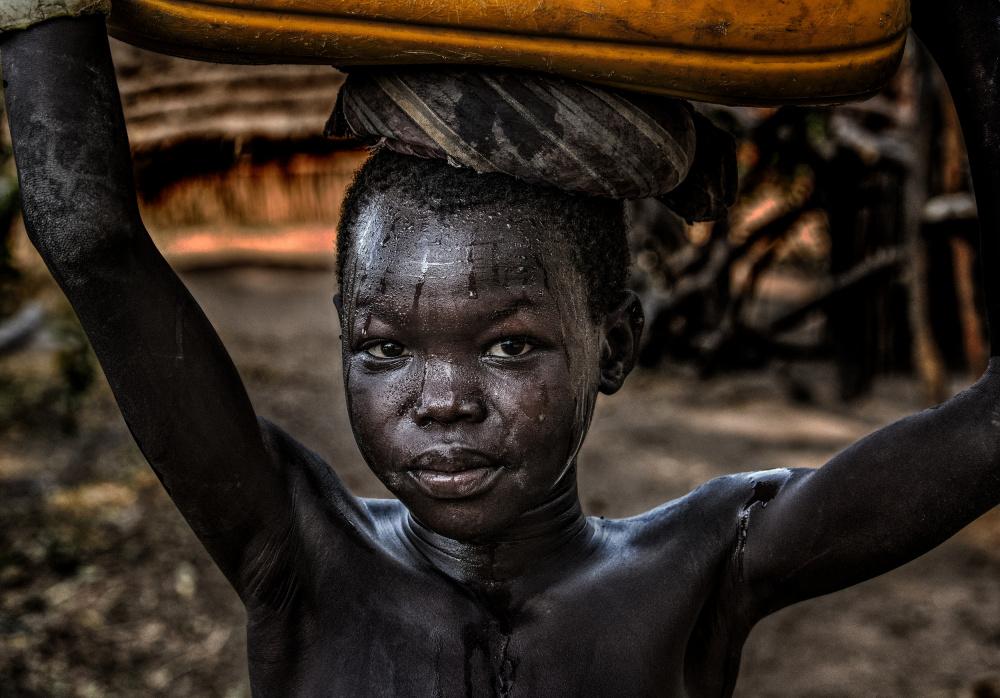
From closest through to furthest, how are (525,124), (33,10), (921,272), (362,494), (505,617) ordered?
(33,10) < (525,124) < (505,617) < (362,494) < (921,272)

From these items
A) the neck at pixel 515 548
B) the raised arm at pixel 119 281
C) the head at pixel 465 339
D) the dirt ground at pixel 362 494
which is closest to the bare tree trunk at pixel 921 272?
the dirt ground at pixel 362 494

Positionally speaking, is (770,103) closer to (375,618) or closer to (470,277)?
(470,277)

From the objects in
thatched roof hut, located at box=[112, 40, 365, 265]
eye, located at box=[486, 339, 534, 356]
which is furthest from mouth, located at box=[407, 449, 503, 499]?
thatched roof hut, located at box=[112, 40, 365, 265]

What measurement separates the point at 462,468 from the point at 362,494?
387 centimetres

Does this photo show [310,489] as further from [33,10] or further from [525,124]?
[33,10]

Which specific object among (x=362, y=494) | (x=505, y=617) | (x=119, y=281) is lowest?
(x=362, y=494)

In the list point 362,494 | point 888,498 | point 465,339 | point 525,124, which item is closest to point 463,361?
point 465,339

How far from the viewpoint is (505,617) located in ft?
4.90

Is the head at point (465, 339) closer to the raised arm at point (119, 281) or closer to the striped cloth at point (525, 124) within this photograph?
the striped cloth at point (525, 124)

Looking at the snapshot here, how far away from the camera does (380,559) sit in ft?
5.07

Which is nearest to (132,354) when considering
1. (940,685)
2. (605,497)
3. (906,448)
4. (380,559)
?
(380,559)

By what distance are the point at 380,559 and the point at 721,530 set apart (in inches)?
21.7

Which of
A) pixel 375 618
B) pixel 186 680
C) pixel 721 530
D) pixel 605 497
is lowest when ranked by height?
pixel 605 497

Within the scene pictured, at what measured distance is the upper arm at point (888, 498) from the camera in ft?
4.17
